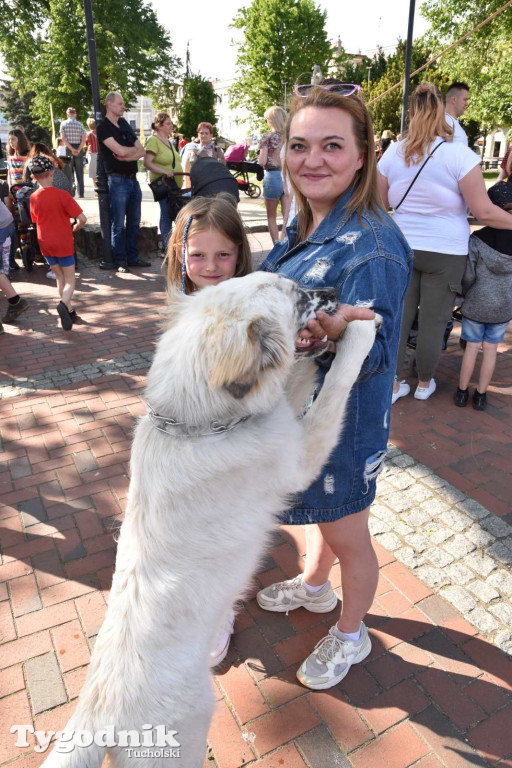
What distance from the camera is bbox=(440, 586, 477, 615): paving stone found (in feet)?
9.58

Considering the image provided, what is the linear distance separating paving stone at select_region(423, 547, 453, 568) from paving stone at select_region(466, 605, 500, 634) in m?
0.36

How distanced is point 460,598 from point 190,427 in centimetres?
221

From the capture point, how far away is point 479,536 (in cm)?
344

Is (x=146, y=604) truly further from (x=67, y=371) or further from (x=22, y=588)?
(x=67, y=371)

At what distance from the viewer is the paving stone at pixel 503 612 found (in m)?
2.83

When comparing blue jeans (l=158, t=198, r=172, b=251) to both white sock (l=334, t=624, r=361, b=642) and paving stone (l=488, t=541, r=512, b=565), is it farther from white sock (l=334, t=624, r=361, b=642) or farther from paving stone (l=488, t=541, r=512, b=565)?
white sock (l=334, t=624, r=361, b=642)

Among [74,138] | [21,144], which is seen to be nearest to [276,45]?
[74,138]

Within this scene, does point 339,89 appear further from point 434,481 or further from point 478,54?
point 478,54

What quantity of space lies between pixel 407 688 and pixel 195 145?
1109 centimetres

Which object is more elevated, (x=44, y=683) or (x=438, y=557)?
(x=438, y=557)

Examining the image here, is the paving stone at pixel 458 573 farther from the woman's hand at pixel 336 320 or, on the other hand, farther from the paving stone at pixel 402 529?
the woman's hand at pixel 336 320

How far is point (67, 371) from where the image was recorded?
5.97 meters

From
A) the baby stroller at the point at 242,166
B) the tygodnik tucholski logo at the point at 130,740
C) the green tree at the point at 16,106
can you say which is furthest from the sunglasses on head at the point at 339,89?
the green tree at the point at 16,106

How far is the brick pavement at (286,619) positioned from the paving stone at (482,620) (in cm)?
5
